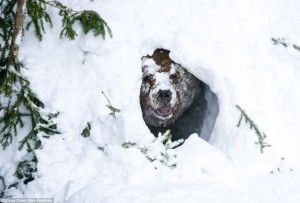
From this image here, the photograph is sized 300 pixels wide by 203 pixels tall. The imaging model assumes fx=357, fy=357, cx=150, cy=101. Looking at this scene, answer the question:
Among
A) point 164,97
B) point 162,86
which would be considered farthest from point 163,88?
point 164,97

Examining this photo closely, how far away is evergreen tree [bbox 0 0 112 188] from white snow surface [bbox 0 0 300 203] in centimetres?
16

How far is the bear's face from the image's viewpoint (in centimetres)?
624

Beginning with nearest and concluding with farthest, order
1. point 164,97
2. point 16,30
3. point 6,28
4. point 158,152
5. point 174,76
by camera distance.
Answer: point 158,152
point 16,30
point 6,28
point 164,97
point 174,76

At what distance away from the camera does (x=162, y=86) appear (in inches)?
244

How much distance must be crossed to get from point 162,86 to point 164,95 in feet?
0.53

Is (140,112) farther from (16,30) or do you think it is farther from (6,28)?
(6,28)

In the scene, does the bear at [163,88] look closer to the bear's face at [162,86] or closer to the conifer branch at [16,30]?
the bear's face at [162,86]

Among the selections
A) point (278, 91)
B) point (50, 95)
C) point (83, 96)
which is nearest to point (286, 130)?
point (278, 91)

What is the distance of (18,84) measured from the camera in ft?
17.7

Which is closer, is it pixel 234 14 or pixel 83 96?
pixel 83 96

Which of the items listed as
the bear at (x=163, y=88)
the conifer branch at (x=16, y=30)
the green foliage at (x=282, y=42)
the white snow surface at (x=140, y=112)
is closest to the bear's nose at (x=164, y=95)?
the bear at (x=163, y=88)

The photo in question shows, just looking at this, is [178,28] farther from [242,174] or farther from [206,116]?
[242,174]

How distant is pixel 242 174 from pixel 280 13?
3.24m

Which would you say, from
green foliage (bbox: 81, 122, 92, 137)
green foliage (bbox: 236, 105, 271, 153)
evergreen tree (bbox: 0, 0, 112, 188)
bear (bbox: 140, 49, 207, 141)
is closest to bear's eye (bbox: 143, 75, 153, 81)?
bear (bbox: 140, 49, 207, 141)
